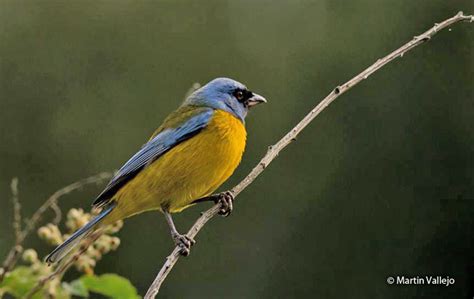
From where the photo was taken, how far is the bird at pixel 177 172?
333 centimetres

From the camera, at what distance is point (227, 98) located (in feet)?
12.8

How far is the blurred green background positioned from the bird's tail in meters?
2.39

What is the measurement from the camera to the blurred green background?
608 centimetres

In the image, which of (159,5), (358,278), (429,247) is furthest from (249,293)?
(159,5)

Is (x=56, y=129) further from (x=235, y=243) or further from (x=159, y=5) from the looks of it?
(x=235, y=243)

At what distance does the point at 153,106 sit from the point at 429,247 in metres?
3.19

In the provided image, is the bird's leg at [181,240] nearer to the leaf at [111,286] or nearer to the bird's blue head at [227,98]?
the bird's blue head at [227,98]

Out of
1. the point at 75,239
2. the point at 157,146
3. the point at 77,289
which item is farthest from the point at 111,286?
the point at 157,146

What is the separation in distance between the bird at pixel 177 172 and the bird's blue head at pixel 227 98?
0.23 meters

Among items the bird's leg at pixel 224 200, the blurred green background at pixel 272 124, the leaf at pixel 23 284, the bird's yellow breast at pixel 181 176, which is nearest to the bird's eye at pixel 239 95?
the bird's yellow breast at pixel 181 176

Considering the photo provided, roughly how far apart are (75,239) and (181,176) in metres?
0.59

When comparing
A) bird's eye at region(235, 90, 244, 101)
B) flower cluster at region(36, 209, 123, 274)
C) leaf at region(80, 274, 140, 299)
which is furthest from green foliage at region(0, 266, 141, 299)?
bird's eye at region(235, 90, 244, 101)

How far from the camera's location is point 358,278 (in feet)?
20.5

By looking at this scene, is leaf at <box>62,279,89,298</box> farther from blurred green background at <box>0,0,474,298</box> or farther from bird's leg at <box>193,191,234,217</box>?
blurred green background at <box>0,0,474,298</box>
